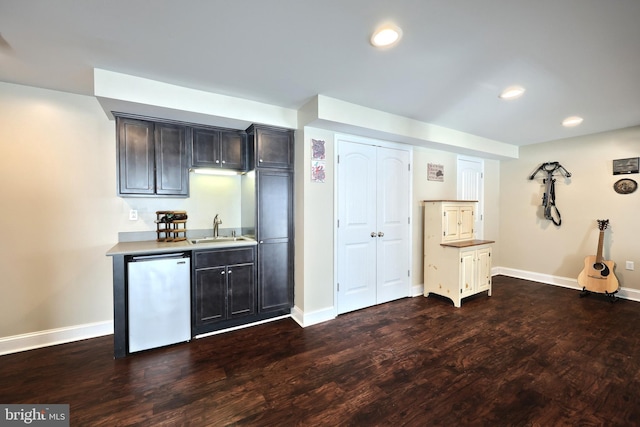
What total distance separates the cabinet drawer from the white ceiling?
1.70 meters

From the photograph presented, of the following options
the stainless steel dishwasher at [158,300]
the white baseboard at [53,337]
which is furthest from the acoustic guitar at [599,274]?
the white baseboard at [53,337]

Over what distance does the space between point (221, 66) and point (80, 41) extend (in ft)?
3.11

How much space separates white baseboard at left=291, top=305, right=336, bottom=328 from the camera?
3.10 metres

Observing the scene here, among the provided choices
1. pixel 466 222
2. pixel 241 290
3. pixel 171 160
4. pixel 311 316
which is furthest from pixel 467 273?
pixel 171 160

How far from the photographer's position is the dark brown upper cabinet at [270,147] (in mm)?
3086

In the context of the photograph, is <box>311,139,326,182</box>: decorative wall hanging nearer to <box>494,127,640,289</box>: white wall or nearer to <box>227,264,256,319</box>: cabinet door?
<box>227,264,256,319</box>: cabinet door

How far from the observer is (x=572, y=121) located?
3627mm

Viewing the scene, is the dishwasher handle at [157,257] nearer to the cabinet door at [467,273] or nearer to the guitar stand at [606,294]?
the cabinet door at [467,273]

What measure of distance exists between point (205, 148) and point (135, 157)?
699 mm

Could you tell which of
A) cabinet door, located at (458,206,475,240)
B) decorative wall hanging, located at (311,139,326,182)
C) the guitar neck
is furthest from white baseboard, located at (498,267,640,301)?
decorative wall hanging, located at (311,139,326,182)

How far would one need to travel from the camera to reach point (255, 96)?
2830 millimetres

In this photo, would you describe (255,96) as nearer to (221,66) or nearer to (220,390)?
(221,66)

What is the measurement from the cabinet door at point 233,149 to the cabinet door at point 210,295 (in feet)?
4.13

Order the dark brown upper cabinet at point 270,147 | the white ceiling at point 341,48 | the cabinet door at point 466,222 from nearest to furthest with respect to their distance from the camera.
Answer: the white ceiling at point 341,48 → the dark brown upper cabinet at point 270,147 → the cabinet door at point 466,222
